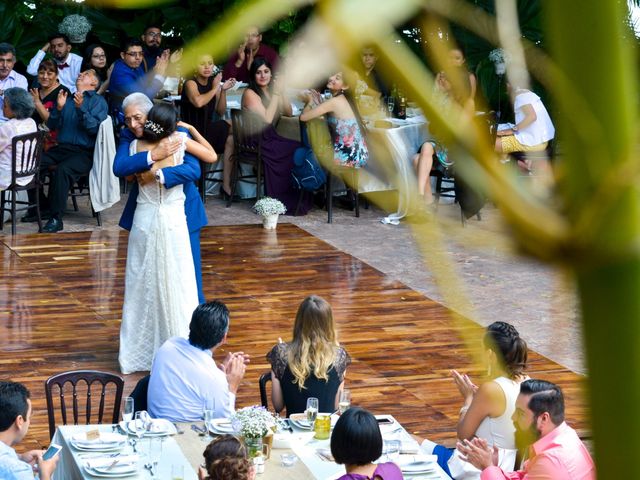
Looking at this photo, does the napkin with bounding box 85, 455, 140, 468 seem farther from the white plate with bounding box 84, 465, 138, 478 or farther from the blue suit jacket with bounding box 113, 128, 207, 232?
the blue suit jacket with bounding box 113, 128, 207, 232

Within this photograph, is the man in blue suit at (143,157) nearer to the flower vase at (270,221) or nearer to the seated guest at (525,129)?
the flower vase at (270,221)

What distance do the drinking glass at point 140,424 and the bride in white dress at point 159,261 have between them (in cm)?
197

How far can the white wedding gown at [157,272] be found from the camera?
6.76 m

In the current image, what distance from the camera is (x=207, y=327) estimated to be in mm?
5172

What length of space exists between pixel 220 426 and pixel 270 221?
633 centimetres

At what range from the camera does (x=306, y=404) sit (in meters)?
5.15

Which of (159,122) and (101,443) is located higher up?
(159,122)

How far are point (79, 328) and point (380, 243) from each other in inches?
140

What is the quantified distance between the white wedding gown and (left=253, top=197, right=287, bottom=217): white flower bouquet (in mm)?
4006

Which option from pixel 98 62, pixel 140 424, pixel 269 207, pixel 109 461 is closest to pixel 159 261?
pixel 140 424

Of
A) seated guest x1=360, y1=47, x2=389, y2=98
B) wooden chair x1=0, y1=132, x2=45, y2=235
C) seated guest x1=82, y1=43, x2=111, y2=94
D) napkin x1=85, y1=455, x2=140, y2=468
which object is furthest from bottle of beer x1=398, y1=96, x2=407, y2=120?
seated guest x1=82, y1=43, x2=111, y2=94

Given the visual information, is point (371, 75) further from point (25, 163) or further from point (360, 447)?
point (25, 163)

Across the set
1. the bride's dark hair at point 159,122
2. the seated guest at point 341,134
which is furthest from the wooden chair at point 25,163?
the seated guest at point 341,134

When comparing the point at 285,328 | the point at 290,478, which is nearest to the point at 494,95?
the point at 290,478
